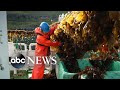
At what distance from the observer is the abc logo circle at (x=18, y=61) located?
4.82 meters

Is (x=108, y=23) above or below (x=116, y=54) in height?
above

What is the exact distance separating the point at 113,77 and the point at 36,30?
4.37 feet

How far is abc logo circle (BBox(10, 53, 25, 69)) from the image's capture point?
4824 mm

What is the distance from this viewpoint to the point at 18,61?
15.8ft

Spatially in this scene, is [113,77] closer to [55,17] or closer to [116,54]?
[116,54]
